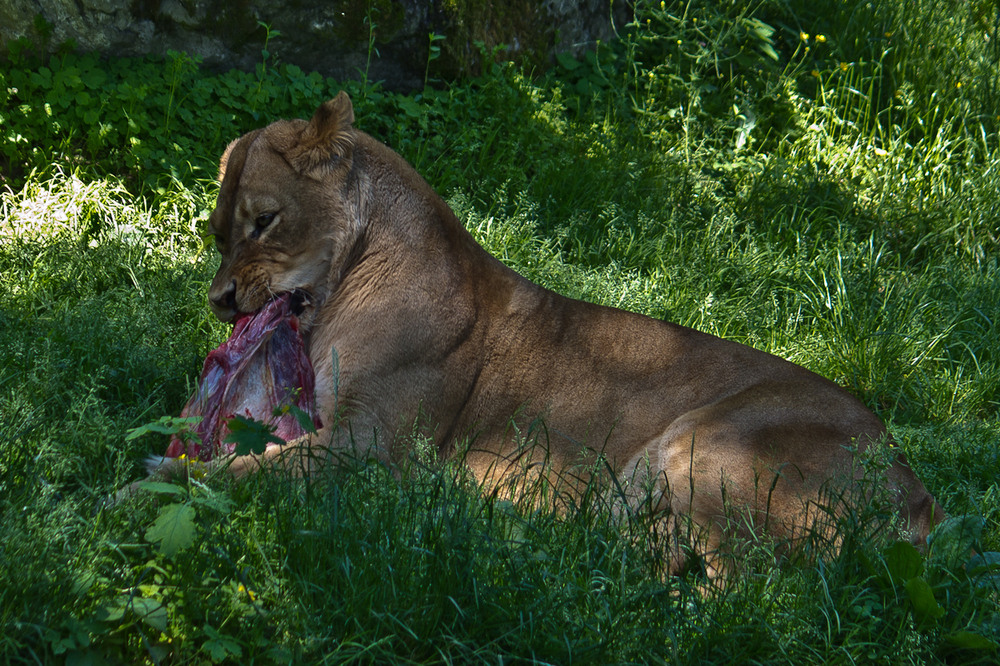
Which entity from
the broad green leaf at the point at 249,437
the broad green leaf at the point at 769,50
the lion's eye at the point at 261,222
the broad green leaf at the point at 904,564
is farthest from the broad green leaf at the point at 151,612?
the broad green leaf at the point at 769,50

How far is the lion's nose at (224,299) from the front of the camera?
3.93 meters

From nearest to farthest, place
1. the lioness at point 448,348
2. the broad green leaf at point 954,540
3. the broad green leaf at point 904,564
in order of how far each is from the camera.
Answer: the broad green leaf at point 904,564 < the broad green leaf at point 954,540 < the lioness at point 448,348

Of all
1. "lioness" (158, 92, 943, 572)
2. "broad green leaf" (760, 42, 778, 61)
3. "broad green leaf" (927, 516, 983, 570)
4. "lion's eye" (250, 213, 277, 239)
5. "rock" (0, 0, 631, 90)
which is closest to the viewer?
"broad green leaf" (927, 516, 983, 570)

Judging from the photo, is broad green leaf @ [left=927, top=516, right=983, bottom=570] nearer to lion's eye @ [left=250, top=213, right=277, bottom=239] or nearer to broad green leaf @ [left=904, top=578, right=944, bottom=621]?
broad green leaf @ [left=904, top=578, right=944, bottom=621]

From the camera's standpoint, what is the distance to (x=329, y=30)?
265 inches

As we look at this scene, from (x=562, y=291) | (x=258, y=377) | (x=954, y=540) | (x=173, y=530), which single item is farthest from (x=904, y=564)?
(x=562, y=291)

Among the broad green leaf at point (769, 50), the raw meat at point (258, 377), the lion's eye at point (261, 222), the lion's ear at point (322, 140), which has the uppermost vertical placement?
the lion's ear at point (322, 140)

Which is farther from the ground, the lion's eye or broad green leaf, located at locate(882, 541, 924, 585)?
the lion's eye

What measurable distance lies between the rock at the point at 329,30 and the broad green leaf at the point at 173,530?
409cm

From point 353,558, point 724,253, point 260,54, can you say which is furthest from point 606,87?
point 353,558

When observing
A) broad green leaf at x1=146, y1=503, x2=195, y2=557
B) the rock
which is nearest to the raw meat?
broad green leaf at x1=146, y1=503, x2=195, y2=557

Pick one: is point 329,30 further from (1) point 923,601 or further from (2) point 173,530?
(1) point 923,601

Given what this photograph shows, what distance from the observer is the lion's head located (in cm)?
389

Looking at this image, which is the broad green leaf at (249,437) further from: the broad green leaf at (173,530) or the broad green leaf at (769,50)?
the broad green leaf at (769,50)
